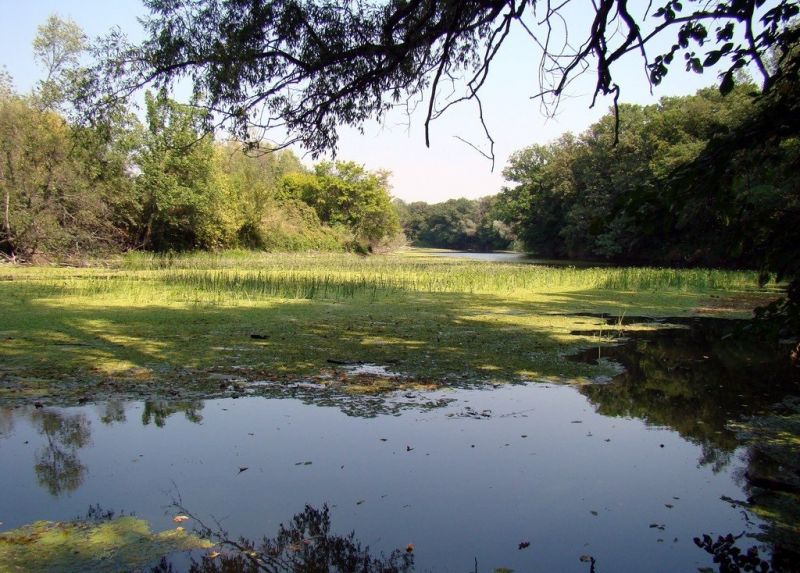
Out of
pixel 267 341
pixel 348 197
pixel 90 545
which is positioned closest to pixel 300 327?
pixel 267 341

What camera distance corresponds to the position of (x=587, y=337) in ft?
24.4

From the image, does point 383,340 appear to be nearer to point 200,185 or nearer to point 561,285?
point 561,285

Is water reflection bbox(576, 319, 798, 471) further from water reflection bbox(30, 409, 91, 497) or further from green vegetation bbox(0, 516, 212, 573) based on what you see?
water reflection bbox(30, 409, 91, 497)

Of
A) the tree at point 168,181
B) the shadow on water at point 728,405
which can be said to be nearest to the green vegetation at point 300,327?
the shadow on water at point 728,405

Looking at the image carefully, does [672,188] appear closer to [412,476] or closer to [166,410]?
[412,476]

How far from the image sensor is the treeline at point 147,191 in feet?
53.9

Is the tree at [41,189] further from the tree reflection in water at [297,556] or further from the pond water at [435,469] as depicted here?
the tree reflection in water at [297,556]

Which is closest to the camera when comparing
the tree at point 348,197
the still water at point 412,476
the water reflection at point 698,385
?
the still water at point 412,476

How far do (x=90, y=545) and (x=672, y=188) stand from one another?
8.43ft

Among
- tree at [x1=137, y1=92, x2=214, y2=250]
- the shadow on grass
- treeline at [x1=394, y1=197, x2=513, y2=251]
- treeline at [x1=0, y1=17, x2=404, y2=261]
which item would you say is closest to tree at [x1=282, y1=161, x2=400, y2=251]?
treeline at [x1=0, y1=17, x2=404, y2=261]

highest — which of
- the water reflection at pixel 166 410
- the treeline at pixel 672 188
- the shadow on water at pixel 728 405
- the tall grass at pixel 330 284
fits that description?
the treeline at pixel 672 188

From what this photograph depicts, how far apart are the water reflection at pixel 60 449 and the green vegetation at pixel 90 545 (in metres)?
0.45

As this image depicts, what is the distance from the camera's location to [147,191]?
2286 centimetres

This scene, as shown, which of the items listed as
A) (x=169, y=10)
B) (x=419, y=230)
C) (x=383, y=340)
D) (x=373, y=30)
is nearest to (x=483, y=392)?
(x=383, y=340)
